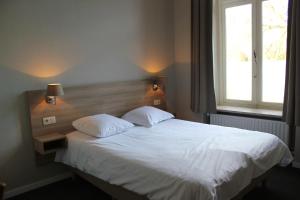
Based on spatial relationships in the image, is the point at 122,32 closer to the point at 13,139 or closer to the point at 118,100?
the point at 118,100

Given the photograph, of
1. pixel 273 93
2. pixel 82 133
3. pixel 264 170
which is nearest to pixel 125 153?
pixel 82 133

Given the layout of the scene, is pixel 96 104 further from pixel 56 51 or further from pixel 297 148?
pixel 297 148

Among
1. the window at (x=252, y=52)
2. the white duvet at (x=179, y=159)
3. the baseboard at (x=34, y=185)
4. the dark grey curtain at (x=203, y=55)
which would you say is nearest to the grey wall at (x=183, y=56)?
the dark grey curtain at (x=203, y=55)

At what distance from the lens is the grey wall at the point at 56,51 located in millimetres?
2990

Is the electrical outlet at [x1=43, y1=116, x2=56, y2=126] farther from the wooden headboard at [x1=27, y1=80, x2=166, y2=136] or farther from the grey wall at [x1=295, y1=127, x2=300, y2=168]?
the grey wall at [x1=295, y1=127, x2=300, y2=168]

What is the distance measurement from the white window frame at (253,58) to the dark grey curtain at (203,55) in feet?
1.04

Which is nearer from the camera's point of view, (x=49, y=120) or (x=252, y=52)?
(x=49, y=120)

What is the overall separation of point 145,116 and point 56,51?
136cm

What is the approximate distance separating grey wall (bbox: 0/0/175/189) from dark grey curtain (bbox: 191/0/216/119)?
655mm

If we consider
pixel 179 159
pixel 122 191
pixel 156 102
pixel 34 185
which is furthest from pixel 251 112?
pixel 34 185

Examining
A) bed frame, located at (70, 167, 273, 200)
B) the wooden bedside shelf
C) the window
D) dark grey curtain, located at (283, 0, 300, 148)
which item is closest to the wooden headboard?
the wooden bedside shelf

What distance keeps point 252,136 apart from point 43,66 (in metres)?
2.45

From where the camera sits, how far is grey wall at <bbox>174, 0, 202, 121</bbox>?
4434 millimetres

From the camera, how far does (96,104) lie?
3645mm
